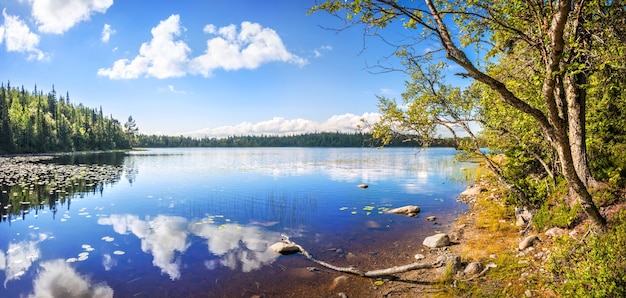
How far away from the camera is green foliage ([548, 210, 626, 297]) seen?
17.9 ft

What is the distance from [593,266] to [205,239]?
542 inches

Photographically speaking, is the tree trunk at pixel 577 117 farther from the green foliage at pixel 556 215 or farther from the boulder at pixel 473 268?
the boulder at pixel 473 268

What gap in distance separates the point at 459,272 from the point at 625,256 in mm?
3940

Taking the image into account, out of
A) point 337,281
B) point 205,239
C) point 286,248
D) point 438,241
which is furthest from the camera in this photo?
point 205,239

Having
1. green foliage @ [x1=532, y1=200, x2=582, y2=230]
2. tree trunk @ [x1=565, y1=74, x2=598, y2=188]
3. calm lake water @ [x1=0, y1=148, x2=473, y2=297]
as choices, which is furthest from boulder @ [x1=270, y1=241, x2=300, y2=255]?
tree trunk @ [x1=565, y1=74, x2=598, y2=188]

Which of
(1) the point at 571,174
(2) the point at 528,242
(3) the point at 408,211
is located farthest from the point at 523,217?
(1) the point at 571,174

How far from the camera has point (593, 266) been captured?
18.7ft

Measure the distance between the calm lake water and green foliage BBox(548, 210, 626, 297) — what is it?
5.01 m

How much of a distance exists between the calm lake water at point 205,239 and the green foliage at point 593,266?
16.4 feet

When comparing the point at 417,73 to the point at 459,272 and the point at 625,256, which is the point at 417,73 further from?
the point at 625,256

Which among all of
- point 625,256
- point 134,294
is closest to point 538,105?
point 625,256

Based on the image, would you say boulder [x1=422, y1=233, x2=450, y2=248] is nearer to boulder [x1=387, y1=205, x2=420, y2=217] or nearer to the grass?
the grass

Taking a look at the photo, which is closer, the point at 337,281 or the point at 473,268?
the point at 473,268

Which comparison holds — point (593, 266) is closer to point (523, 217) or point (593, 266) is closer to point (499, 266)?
point (499, 266)
